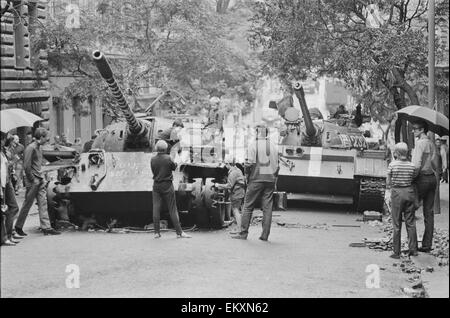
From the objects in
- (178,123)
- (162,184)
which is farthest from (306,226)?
(162,184)

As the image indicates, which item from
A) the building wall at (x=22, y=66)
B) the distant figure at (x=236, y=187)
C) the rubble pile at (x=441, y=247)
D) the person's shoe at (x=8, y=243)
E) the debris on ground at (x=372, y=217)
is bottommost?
the debris on ground at (x=372, y=217)

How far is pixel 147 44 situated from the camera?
24.7 m

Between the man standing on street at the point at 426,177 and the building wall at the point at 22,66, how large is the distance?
10.2 m

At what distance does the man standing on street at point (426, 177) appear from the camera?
11461 millimetres

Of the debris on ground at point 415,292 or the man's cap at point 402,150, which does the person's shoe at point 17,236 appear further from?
the debris on ground at point 415,292

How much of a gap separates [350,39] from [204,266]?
10.2 m

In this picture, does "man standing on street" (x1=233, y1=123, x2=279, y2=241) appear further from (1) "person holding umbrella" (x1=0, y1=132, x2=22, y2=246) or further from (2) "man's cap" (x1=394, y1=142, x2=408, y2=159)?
(1) "person holding umbrella" (x1=0, y1=132, x2=22, y2=246)

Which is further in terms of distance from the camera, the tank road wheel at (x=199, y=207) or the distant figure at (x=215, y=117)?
the distant figure at (x=215, y=117)

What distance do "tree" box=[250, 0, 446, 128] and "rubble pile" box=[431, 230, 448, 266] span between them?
16.2 ft

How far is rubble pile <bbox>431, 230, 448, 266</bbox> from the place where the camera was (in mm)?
10938

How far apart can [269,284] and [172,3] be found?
657 inches

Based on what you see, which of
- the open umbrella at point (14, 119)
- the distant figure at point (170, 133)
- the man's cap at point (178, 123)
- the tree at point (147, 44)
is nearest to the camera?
the open umbrella at point (14, 119)

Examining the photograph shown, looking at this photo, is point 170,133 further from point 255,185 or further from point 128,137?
point 255,185

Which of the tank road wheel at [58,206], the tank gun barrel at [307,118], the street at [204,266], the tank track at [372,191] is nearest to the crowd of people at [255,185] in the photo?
the street at [204,266]
